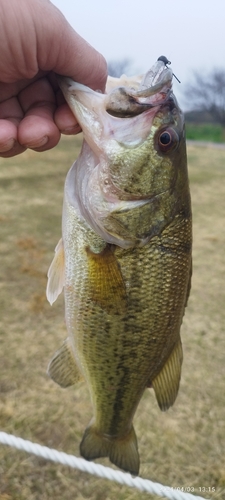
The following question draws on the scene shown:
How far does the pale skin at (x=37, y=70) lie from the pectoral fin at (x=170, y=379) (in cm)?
78

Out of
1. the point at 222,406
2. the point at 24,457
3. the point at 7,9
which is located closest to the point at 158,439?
the point at 222,406

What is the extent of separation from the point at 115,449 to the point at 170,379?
1.06 feet

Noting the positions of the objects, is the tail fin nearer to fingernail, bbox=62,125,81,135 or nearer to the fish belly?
the fish belly

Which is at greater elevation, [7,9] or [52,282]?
[7,9]

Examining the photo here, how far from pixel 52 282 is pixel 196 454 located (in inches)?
75.7

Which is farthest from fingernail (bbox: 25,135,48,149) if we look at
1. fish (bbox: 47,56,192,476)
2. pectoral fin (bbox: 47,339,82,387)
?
pectoral fin (bbox: 47,339,82,387)

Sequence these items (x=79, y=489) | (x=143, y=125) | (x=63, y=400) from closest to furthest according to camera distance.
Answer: (x=143, y=125), (x=79, y=489), (x=63, y=400)

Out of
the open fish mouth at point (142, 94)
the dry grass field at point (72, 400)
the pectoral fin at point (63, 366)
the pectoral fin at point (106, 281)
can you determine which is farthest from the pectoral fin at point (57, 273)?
the dry grass field at point (72, 400)

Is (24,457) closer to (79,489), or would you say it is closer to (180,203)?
(79,489)

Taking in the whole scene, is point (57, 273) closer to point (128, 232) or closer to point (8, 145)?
point (128, 232)

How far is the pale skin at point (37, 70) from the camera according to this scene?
1.28 m

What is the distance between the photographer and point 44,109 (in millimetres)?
1502

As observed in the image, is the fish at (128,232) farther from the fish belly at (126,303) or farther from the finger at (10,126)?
the finger at (10,126)

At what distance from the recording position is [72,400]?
10.4 feet
